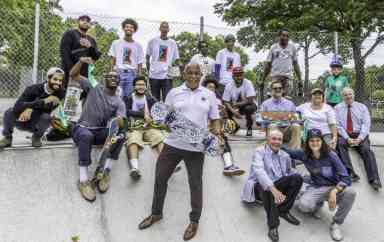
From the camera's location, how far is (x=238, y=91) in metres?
6.96

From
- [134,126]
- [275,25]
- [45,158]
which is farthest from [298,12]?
[45,158]

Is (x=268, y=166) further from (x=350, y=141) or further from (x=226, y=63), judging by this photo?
(x=226, y=63)

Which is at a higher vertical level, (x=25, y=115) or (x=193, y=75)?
(x=193, y=75)

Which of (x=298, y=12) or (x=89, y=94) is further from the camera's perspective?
(x=298, y=12)

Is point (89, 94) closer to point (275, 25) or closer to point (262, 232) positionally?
Answer: point (262, 232)

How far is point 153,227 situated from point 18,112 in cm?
258

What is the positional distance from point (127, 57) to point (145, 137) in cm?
176

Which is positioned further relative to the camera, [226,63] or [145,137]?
[226,63]

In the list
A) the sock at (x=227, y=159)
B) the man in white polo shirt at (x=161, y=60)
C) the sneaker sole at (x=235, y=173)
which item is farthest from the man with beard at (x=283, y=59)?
the sneaker sole at (x=235, y=173)

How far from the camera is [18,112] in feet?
17.3

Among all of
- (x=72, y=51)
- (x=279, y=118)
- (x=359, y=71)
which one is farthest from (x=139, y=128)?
(x=359, y=71)

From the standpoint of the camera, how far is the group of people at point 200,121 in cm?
439

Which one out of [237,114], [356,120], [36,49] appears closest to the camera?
[356,120]

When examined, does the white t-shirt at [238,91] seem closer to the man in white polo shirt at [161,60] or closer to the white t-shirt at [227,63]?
the white t-shirt at [227,63]
